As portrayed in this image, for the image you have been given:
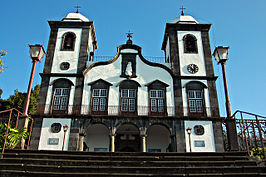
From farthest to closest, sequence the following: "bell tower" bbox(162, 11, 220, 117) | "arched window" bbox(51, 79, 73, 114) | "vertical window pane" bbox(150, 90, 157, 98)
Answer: "vertical window pane" bbox(150, 90, 157, 98), "bell tower" bbox(162, 11, 220, 117), "arched window" bbox(51, 79, 73, 114)

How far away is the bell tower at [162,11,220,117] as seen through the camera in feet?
54.6

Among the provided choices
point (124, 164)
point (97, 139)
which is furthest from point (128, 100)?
point (124, 164)

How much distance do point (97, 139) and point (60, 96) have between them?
12.6ft

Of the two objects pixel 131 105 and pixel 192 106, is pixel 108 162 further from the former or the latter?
pixel 192 106

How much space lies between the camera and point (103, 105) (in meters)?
16.6

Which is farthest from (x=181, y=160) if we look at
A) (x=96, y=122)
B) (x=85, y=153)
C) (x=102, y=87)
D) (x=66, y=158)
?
(x=102, y=87)

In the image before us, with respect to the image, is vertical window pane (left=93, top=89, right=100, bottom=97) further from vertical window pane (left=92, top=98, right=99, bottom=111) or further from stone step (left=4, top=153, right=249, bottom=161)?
stone step (left=4, top=153, right=249, bottom=161)

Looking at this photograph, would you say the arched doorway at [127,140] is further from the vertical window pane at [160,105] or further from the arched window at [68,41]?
the arched window at [68,41]

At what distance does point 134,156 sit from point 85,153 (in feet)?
6.07

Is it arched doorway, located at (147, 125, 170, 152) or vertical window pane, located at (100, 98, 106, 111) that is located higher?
vertical window pane, located at (100, 98, 106, 111)

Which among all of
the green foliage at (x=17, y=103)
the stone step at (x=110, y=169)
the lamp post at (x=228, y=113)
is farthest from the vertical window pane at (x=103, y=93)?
the green foliage at (x=17, y=103)

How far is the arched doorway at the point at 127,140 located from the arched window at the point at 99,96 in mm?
1867

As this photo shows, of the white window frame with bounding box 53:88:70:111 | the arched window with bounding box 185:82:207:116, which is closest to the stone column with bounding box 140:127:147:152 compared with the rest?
the arched window with bounding box 185:82:207:116

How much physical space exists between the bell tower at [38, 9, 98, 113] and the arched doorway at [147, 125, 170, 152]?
211 inches
